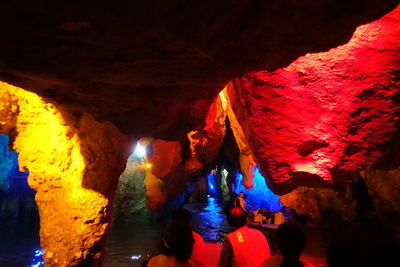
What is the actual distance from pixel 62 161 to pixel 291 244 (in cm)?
345

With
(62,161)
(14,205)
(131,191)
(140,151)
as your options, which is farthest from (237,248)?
(14,205)

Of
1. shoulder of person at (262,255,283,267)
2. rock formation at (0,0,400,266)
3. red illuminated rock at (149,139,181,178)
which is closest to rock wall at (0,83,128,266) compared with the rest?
rock formation at (0,0,400,266)

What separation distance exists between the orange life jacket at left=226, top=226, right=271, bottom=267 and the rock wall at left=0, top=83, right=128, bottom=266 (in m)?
2.35

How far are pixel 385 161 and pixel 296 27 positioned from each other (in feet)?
12.8

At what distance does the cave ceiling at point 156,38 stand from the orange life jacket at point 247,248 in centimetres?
152

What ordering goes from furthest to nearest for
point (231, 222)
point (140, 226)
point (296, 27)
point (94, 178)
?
point (140, 226), point (94, 178), point (231, 222), point (296, 27)

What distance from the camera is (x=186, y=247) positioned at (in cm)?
195

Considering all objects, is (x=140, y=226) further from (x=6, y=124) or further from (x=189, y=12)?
(x=189, y=12)

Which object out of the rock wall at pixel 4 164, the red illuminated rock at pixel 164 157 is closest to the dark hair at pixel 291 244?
the red illuminated rock at pixel 164 157

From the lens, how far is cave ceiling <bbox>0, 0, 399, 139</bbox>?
1564 millimetres

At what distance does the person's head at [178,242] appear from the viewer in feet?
6.34

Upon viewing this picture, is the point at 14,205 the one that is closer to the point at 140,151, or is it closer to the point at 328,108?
the point at 140,151

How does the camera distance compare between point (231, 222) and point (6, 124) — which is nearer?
point (231, 222)

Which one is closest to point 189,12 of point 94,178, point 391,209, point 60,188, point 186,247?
point 186,247
